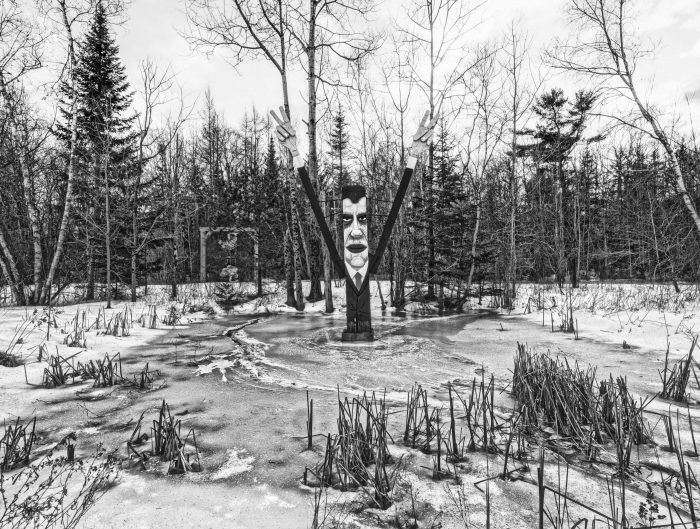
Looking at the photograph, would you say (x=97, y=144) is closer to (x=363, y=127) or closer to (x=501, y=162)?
(x=363, y=127)

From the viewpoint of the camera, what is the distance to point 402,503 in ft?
6.56

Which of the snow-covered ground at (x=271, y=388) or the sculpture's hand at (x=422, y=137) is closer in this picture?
the snow-covered ground at (x=271, y=388)

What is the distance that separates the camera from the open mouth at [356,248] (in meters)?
6.78

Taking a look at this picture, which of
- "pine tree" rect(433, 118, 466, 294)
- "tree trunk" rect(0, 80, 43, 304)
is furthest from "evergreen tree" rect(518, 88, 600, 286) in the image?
"tree trunk" rect(0, 80, 43, 304)

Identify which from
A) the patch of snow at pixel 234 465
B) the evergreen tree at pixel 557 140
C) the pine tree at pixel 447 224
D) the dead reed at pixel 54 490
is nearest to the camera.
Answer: the dead reed at pixel 54 490

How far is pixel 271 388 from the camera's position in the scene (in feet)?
13.7

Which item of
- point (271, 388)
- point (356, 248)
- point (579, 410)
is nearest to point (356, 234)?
point (356, 248)

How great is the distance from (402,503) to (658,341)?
6.38 m

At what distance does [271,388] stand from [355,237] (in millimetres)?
3360

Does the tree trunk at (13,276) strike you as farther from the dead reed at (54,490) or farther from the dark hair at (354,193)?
the dead reed at (54,490)

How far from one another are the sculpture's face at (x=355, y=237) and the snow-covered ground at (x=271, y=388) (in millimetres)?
1449

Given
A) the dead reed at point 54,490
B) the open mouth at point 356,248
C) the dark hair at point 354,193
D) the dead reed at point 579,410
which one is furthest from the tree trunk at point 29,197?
the dead reed at point 579,410

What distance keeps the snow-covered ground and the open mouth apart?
5.58 ft

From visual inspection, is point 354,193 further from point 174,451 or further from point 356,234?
point 174,451
